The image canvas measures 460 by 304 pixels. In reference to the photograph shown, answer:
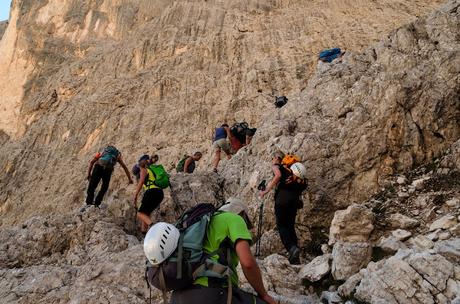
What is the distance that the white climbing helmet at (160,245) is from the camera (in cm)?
432

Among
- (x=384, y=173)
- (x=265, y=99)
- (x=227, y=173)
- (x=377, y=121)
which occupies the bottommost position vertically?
(x=265, y=99)

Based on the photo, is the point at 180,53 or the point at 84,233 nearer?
the point at 84,233

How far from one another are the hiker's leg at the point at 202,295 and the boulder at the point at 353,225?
3.89 metres

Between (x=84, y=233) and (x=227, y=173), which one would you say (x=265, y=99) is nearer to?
(x=227, y=173)

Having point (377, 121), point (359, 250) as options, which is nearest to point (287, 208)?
point (359, 250)

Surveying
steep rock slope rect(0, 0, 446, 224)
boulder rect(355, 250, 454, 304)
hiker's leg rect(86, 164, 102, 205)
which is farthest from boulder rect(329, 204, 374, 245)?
steep rock slope rect(0, 0, 446, 224)

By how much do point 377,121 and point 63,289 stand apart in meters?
7.20

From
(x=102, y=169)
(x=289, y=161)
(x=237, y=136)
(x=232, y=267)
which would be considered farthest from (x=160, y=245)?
(x=237, y=136)

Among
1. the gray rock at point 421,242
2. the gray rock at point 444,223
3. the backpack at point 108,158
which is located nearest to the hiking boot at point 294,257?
the gray rock at point 421,242

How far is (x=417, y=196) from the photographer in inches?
337

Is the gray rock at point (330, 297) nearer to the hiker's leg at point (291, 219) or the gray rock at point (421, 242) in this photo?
the gray rock at point (421, 242)

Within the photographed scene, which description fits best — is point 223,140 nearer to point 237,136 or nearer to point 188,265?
point 237,136

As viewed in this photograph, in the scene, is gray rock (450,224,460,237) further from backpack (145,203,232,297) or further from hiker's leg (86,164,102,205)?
hiker's leg (86,164,102,205)

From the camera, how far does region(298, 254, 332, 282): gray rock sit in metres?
6.86
